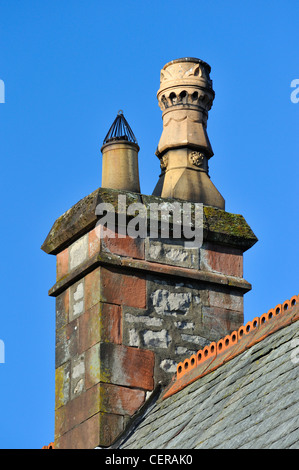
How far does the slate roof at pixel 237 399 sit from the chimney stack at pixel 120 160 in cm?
166

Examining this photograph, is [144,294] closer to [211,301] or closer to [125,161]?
[211,301]

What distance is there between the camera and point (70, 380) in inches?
351

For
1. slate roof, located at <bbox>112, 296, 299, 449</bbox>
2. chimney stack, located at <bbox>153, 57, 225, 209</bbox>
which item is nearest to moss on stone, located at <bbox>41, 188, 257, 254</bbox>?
chimney stack, located at <bbox>153, 57, 225, 209</bbox>

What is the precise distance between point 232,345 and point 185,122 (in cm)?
269

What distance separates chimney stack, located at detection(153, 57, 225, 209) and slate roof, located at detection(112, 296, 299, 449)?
196 centimetres

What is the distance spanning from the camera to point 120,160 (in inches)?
379

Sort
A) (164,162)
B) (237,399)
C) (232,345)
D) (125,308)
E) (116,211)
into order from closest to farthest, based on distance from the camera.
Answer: (237,399) < (232,345) < (125,308) < (116,211) < (164,162)

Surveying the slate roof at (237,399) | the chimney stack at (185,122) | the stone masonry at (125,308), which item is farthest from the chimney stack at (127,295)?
the slate roof at (237,399)

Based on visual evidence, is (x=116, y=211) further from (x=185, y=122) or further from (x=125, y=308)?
(x=185, y=122)

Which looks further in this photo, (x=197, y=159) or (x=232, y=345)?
(x=197, y=159)

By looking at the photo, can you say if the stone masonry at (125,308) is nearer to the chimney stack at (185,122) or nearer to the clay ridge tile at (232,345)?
the clay ridge tile at (232,345)

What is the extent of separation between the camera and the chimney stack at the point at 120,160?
9.47 m

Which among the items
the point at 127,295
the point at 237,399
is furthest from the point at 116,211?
the point at 237,399
